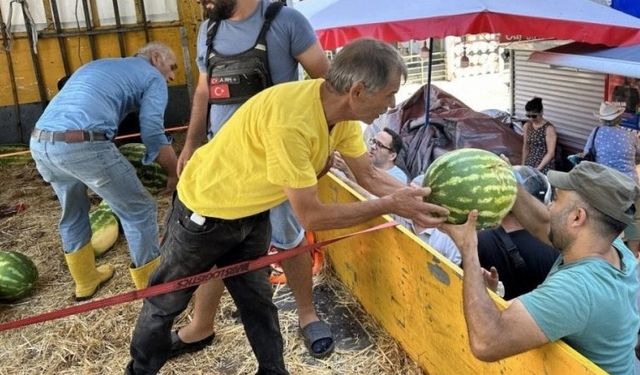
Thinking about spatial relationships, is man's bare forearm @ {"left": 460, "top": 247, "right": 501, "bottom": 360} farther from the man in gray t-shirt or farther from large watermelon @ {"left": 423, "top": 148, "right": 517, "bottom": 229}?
the man in gray t-shirt

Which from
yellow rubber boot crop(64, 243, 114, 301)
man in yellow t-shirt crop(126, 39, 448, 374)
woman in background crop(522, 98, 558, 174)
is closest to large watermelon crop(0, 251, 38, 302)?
yellow rubber boot crop(64, 243, 114, 301)

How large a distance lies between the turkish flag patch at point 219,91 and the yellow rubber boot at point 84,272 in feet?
5.75

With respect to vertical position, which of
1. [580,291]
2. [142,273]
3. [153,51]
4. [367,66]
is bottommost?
[142,273]

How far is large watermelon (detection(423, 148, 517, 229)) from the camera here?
7.64 ft

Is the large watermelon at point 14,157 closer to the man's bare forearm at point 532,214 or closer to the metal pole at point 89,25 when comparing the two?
the metal pole at point 89,25

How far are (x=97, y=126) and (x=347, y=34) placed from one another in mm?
2548

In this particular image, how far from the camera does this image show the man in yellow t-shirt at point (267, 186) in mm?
2115

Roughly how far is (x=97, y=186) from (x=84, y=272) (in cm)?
89

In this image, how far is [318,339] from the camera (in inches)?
131

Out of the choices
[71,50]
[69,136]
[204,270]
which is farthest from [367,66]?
[71,50]

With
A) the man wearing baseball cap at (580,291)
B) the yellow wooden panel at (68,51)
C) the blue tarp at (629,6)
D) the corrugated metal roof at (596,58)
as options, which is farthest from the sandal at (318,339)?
the yellow wooden panel at (68,51)

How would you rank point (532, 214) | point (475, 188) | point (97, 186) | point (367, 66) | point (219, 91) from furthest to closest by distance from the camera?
point (97, 186), point (219, 91), point (532, 214), point (475, 188), point (367, 66)

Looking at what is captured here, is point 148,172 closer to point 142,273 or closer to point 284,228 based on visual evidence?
point 142,273

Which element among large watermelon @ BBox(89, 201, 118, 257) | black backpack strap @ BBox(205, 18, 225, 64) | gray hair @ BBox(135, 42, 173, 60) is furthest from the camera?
large watermelon @ BBox(89, 201, 118, 257)
